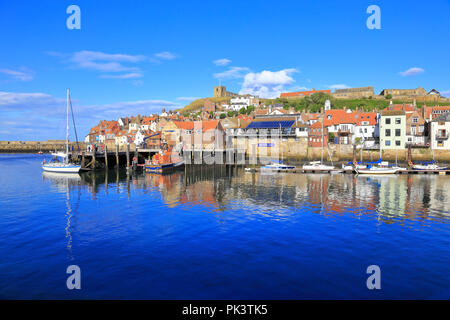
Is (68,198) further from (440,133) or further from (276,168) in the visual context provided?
(440,133)

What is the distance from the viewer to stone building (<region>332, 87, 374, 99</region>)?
14900cm

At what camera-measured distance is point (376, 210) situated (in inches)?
1073

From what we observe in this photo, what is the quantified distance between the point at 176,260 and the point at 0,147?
7142 inches

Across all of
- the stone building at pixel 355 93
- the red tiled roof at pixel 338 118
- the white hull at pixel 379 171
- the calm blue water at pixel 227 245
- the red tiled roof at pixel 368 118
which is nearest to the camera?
the calm blue water at pixel 227 245

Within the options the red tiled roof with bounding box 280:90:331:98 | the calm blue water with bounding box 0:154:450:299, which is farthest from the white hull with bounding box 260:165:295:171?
the red tiled roof with bounding box 280:90:331:98

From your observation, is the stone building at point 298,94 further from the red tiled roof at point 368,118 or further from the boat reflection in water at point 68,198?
the boat reflection in water at point 68,198

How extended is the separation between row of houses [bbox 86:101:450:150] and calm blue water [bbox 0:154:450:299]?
37243 millimetres

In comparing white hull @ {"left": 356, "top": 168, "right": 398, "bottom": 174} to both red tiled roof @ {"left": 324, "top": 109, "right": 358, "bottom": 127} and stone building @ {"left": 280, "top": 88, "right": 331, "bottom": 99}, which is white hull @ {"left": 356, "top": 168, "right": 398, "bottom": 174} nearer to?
red tiled roof @ {"left": 324, "top": 109, "right": 358, "bottom": 127}

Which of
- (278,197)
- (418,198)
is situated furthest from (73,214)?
(418,198)

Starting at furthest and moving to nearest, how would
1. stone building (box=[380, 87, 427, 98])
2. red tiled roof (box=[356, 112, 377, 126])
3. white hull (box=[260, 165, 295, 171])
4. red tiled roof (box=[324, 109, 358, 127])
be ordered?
stone building (box=[380, 87, 427, 98]), red tiled roof (box=[324, 109, 358, 127]), red tiled roof (box=[356, 112, 377, 126]), white hull (box=[260, 165, 295, 171])

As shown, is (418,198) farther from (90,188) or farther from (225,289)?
(90,188)

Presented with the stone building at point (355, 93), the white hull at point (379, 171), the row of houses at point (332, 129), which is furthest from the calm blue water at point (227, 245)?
the stone building at point (355, 93)

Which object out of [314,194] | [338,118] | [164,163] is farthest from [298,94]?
[314,194]

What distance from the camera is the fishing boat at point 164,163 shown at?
59.7 m
